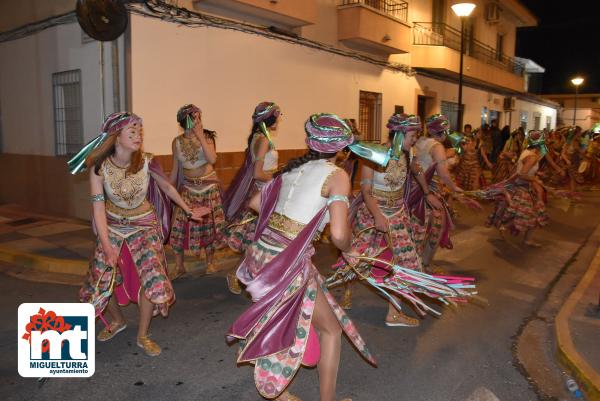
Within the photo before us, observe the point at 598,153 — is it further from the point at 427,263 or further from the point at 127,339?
the point at 127,339

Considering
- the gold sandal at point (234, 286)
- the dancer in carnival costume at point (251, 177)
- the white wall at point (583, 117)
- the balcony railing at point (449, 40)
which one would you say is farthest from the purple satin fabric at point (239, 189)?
the white wall at point (583, 117)

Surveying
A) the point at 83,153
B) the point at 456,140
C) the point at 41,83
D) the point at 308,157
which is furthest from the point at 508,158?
the point at 83,153

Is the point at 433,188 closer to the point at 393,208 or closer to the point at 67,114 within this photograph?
the point at 393,208

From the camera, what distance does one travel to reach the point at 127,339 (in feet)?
14.9

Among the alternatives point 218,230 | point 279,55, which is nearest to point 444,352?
point 218,230

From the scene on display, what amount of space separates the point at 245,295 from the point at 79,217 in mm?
5629

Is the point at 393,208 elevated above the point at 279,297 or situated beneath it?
elevated above

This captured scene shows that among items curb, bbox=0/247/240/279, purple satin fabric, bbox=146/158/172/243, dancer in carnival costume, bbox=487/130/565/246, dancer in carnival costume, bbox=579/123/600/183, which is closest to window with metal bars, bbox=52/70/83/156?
curb, bbox=0/247/240/279

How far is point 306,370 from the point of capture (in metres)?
4.03

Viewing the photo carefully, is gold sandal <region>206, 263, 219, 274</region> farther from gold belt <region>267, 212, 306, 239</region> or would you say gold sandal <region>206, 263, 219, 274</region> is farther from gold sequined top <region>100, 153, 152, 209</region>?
gold belt <region>267, 212, 306, 239</region>

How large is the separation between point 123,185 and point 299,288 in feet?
5.59

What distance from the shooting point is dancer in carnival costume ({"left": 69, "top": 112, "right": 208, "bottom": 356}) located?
3.84 m

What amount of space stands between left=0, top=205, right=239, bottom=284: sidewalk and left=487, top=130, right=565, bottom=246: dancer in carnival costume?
4.42 m

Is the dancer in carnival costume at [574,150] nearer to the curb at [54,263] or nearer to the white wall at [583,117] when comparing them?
the curb at [54,263]
